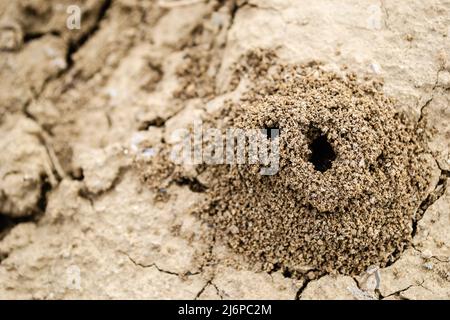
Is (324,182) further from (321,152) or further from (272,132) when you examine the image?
(272,132)

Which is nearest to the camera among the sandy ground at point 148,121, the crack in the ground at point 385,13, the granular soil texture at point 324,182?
the granular soil texture at point 324,182

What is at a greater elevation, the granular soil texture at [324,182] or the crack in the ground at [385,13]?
the crack in the ground at [385,13]

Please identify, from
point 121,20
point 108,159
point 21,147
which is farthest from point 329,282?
point 121,20

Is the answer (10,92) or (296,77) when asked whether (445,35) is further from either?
(10,92)

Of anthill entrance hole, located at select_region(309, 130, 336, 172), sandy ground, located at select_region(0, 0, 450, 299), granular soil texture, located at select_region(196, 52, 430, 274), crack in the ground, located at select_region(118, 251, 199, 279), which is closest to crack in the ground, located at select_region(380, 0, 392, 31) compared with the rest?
sandy ground, located at select_region(0, 0, 450, 299)

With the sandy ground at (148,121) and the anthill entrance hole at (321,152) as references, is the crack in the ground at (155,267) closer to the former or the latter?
the sandy ground at (148,121)

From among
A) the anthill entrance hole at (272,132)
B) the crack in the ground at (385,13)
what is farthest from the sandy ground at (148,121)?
the anthill entrance hole at (272,132)

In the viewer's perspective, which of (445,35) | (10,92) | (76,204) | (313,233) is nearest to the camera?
(313,233)
